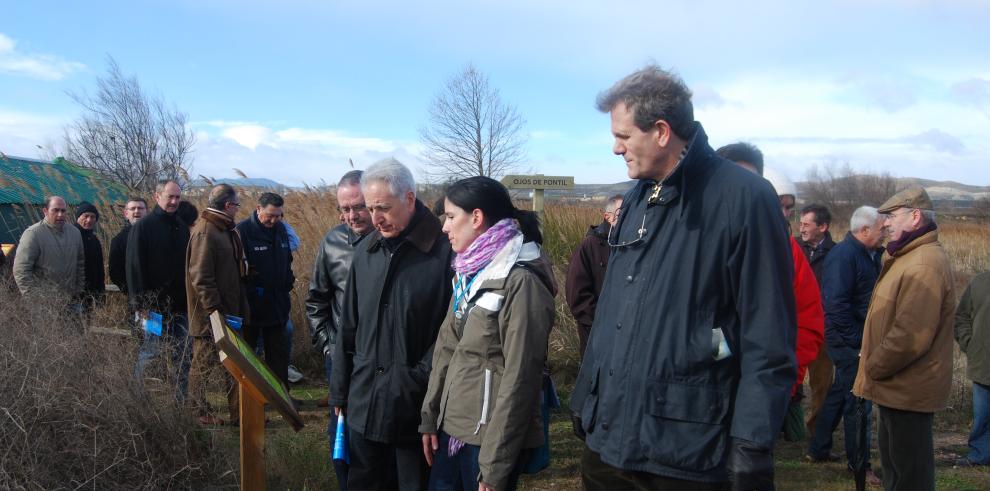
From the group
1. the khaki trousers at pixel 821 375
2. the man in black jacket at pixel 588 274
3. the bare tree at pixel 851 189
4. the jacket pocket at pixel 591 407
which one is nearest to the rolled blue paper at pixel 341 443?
the jacket pocket at pixel 591 407

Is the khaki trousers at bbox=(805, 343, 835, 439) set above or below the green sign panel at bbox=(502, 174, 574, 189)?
below

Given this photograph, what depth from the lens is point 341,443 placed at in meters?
3.62

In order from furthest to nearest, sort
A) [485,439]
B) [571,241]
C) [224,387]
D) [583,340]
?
[571,241] → [583,340] → [224,387] → [485,439]

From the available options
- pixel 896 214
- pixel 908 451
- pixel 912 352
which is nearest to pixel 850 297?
pixel 896 214

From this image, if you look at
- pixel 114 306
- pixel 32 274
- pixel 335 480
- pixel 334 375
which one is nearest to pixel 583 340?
pixel 335 480

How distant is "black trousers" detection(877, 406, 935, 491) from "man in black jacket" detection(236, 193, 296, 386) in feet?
16.0

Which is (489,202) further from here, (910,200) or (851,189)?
(851,189)

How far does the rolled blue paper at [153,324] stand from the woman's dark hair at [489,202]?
324 cm

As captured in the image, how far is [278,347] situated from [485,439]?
436 cm

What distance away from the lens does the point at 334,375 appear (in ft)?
12.1

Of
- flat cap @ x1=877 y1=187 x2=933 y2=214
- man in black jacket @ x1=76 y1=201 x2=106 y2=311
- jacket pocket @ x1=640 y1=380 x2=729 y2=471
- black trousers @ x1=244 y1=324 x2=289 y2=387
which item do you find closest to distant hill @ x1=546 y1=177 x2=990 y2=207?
flat cap @ x1=877 y1=187 x2=933 y2=214

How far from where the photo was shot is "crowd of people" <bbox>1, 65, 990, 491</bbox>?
2.09 metres

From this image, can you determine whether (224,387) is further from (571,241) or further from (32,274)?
(571,241)

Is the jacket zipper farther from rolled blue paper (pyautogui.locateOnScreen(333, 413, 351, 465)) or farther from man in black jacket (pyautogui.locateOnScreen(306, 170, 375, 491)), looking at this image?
man in black jacket (pyautogui.locateOnScreen(306, 170, 375, 491))
